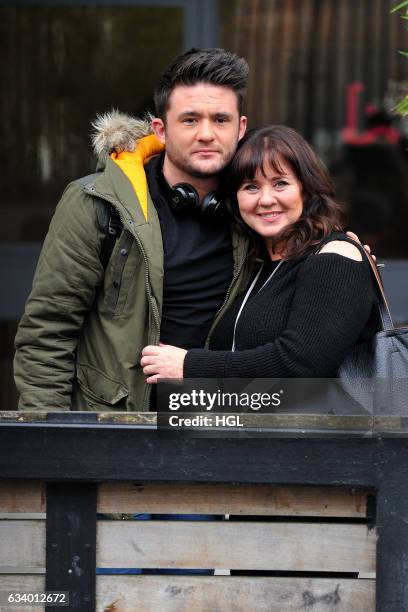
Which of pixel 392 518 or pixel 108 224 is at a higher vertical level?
pixel 108 224

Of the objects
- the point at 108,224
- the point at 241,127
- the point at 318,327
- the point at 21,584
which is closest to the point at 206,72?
the point at 241,127

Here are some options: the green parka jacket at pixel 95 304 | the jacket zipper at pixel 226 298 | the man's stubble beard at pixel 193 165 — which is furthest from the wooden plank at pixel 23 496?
the man's stubble beard at pixel 193 165

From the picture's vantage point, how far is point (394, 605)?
214 centimetres

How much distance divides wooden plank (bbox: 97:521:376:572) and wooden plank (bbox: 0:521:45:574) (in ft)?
0.44

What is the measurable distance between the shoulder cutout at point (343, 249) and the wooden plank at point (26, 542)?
3.28 ft

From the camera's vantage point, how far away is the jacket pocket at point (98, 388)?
9.16 feet

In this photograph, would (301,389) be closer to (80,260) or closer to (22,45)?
(80,260)

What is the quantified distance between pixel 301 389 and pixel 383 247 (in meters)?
4.74

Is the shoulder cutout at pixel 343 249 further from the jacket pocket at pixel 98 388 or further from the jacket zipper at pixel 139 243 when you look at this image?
the jacket pocket at pixel 98 388

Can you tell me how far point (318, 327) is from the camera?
2.35 metres

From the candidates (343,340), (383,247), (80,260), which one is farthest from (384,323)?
(383,247)

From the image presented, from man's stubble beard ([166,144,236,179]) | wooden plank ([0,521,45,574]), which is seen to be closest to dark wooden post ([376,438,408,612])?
wooden plank ([0,521,45,574])

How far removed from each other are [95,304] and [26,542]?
849 millimetres

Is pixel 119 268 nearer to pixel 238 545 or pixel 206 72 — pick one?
pixel 206 72
